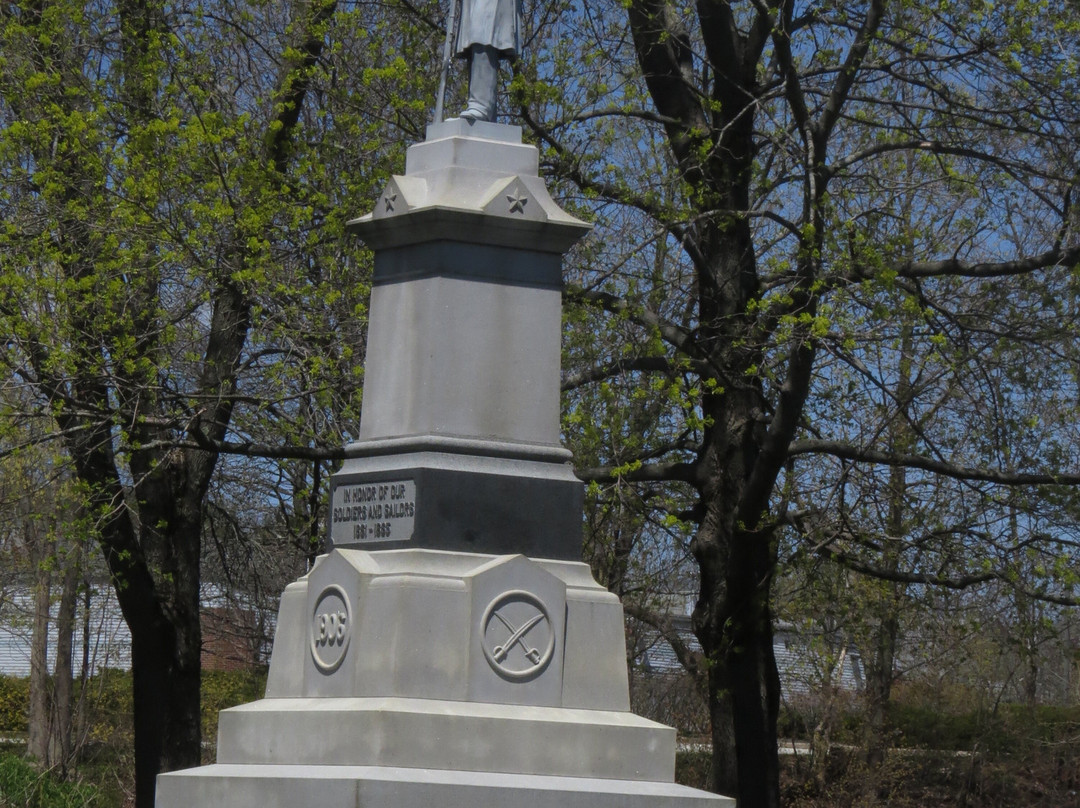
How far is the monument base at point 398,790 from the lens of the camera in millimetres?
7746

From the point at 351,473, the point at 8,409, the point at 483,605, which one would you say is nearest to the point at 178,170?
the point at 8,409

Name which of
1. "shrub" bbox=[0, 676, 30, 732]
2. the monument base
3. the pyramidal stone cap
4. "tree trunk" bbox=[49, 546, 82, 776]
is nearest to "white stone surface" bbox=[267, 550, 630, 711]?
the monument base

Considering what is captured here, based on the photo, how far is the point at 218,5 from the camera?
17078 mm

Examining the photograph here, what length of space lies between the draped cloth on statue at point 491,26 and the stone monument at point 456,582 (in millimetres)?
492

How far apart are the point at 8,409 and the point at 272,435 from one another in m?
2.39

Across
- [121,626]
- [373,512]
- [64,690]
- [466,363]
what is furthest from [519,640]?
[121,626]

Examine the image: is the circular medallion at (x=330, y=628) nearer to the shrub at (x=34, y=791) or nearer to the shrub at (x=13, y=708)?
the shrub at (x=34, y=791)

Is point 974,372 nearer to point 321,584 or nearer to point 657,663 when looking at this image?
point 321,584

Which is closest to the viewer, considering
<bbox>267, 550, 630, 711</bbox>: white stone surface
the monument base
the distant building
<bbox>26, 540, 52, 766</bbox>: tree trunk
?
the monument base

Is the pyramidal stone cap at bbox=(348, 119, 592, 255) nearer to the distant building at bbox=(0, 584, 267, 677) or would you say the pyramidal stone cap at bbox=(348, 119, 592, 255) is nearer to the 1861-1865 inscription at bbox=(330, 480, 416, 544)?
the 1861-1865 inscription at bbox=(330, 480, 416, 544)

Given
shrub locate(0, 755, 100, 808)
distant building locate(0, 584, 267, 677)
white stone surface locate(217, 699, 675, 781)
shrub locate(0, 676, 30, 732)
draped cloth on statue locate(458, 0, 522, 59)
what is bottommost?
shrub locate(0, 755, 100, 808)

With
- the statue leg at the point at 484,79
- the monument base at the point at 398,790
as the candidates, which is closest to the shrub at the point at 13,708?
the statue leg at the point at 484,79

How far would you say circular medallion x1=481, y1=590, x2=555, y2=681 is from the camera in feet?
27.8

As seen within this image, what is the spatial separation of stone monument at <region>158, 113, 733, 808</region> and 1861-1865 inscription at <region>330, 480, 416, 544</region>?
0.6 inches
